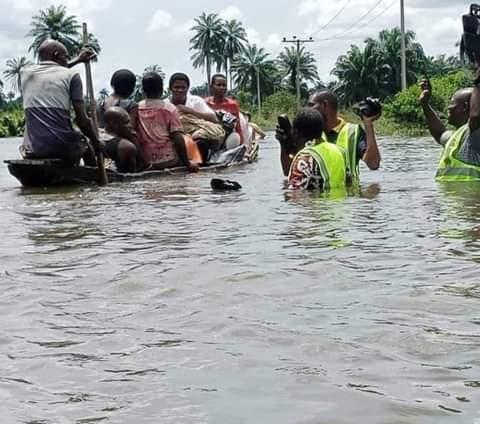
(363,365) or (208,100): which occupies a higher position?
(208,100)

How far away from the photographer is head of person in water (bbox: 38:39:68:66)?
32.5 feet

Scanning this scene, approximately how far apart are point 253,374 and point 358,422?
0.47 meters

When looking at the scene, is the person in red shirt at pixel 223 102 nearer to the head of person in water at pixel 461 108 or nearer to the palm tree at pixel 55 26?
the head of person in water at pixel 461 108

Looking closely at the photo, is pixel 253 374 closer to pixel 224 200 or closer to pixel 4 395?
pixel 4 395

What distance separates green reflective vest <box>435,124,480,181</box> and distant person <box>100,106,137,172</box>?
4009 mm

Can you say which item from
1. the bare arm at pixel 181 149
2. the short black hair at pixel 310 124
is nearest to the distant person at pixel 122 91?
the bare arm at pixel 181 149

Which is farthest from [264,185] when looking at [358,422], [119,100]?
[358,422]

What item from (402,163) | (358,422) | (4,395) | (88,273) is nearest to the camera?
(358,422)

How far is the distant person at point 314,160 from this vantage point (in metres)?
7.44

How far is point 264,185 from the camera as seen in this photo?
9.71 meters

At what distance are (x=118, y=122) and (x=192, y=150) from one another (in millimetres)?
2075

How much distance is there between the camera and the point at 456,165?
26.0 ft

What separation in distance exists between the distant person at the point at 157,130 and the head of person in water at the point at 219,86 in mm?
2637

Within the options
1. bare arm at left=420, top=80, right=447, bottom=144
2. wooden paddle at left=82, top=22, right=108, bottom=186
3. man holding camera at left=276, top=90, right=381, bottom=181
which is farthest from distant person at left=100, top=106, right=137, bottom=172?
bare arm at left=420, top=80, right=447, bottom=144
